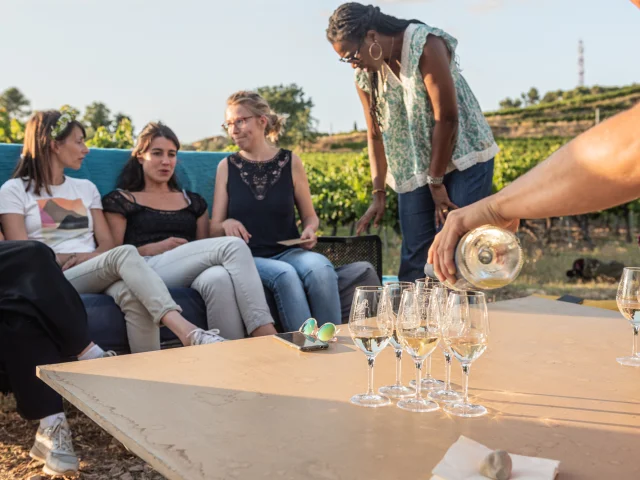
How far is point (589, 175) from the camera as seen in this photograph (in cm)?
106

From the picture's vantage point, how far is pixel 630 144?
987mm

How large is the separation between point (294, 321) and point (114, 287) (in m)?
0.84

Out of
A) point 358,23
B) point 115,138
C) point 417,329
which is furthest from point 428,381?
point 115,138

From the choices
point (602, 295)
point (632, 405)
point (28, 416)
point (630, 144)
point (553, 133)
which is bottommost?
point (602, 295)

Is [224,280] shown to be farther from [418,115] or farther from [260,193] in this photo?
[418,115]

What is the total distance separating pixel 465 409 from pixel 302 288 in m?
1.97

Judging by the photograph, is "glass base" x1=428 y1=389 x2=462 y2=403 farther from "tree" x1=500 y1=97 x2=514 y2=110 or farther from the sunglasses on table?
"tree" x1=500 y1=97 x2=514 y2=110

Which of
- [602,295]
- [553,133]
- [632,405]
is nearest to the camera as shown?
[632,405]

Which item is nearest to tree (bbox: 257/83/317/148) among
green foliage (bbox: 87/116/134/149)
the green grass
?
the green grass

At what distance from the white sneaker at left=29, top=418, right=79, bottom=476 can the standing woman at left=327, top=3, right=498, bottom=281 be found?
5.40 feet

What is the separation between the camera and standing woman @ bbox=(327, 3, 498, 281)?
2699mm

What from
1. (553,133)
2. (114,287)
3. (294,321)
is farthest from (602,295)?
(553,133)

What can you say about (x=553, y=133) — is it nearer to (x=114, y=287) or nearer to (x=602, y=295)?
(x=602, y=295)

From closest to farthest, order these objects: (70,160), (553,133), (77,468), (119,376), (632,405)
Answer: (632,405) → (119,376) → (77,468) → (70,160) → (553,133)
